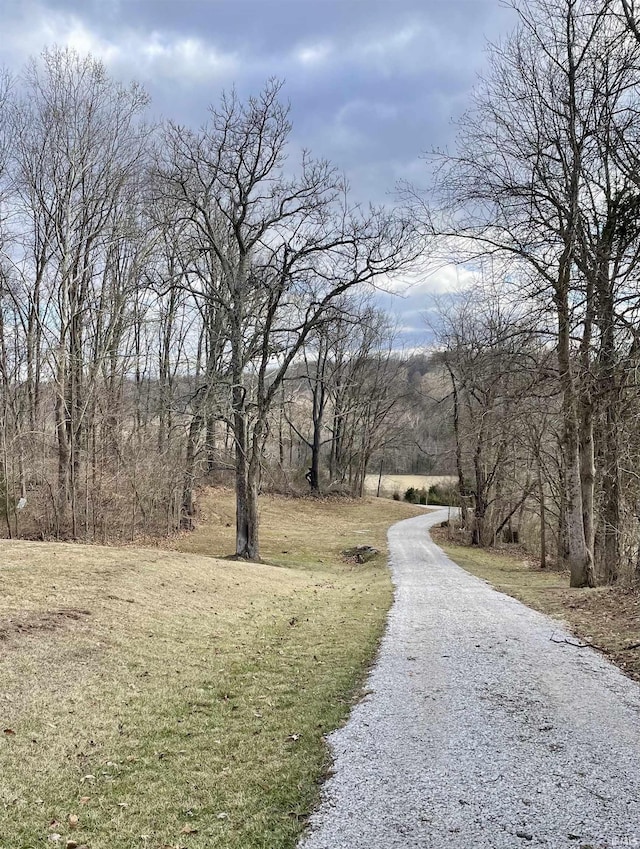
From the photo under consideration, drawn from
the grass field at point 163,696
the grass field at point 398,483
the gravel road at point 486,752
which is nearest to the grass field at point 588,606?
the gravel road at point 486,752

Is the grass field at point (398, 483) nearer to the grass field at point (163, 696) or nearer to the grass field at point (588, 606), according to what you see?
the grass field at point (588, 606)

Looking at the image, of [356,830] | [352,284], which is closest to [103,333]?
[352,284]

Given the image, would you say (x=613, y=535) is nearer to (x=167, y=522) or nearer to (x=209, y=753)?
(x=209, y=753)

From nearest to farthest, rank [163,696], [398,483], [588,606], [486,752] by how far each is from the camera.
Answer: [486,752] → [163,696] → [588,606] → [398,483]

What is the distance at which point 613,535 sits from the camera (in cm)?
1373

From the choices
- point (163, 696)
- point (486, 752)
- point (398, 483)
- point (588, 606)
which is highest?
point (486, 752)

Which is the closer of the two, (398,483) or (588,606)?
(588,606)

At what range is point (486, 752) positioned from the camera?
4.31m

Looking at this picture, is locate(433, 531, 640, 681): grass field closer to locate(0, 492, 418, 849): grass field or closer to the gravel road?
the gravel road

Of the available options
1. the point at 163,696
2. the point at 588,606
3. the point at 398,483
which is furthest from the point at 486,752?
the point at 398,483

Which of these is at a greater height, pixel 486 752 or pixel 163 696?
pixel 486 752

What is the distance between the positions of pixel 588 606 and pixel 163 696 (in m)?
7.60

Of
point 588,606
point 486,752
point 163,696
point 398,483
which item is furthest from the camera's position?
point 398,483

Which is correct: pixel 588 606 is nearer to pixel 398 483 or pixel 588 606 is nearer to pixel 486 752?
pixel 486 752
